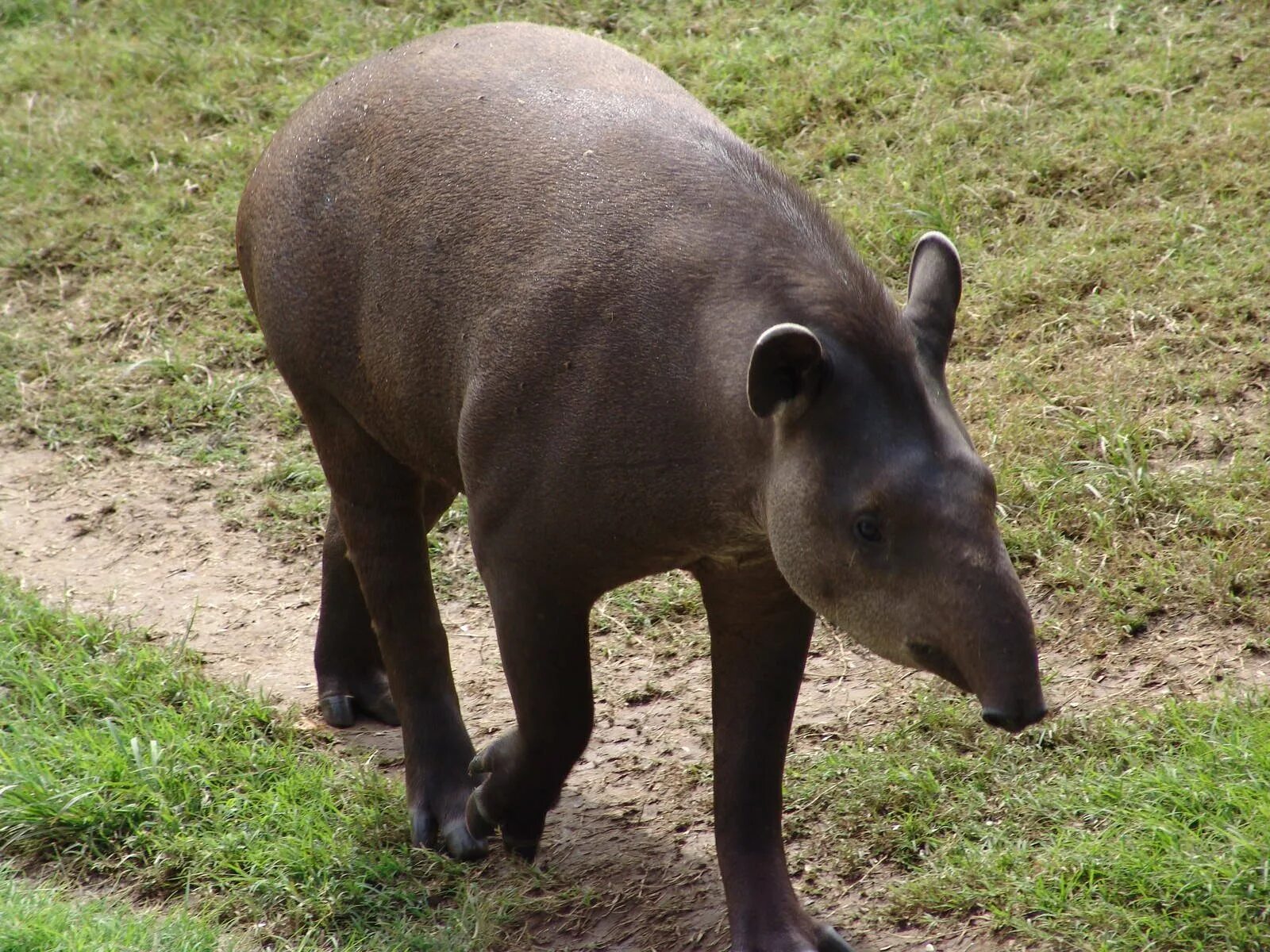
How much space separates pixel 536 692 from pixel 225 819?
1.21 m

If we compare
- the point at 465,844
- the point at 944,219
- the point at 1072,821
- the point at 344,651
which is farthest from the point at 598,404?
the point at 944,219

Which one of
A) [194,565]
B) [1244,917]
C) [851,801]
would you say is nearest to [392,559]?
[851,801]

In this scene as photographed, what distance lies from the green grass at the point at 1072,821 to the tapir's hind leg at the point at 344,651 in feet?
5.07

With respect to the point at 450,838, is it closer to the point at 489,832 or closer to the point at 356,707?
the point at 489,832

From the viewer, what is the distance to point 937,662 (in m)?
3.41

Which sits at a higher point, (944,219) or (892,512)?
(892,512)

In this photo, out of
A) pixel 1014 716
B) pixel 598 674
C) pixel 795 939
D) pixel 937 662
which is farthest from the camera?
pixel 598 674

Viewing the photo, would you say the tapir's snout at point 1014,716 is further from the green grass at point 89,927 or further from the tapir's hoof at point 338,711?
the tapir's hoof at point 338,711

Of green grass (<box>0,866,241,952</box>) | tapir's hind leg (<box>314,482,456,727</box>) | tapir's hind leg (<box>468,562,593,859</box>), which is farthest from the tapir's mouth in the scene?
tapir's hind leg (<box>314,482,456,727</box>)

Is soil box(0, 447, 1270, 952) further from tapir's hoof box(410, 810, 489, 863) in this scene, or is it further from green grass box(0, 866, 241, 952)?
green grass box(0, 866, 241, 952)

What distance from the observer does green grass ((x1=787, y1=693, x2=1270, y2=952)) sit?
3.86 m

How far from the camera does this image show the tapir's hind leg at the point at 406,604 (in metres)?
4.86

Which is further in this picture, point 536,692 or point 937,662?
point 536,692

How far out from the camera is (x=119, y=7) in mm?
10195
